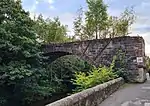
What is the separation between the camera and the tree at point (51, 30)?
23.1 metres

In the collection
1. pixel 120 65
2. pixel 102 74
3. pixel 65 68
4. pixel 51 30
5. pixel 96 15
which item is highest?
pixel 96 15

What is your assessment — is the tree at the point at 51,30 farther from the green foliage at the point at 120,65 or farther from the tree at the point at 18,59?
the green foliage at the point at 120,65

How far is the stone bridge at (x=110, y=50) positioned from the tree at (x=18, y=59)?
2.01 meters

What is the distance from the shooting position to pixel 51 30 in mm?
23922

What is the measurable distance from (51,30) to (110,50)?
1066 cm

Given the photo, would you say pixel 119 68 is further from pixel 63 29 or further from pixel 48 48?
pixel 63 29

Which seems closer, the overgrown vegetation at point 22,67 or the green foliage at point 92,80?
the green foliage at point 92,80

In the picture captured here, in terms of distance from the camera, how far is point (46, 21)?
24.6m

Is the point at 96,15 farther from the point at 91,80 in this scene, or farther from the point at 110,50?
the point at 91,80

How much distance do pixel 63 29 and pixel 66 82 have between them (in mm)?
6704

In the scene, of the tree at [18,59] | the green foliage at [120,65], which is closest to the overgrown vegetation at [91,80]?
the green foliage at [120,65]

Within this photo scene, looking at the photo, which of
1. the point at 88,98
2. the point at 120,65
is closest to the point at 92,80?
the point at 88,98

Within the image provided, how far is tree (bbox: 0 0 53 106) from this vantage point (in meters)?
13.0

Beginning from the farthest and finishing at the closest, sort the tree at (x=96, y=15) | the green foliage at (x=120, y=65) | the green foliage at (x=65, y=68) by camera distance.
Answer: the tree at (x=96, y=15) → the green foliage at (x=65, y=68) → the green foliage at (x=120, y=65)
